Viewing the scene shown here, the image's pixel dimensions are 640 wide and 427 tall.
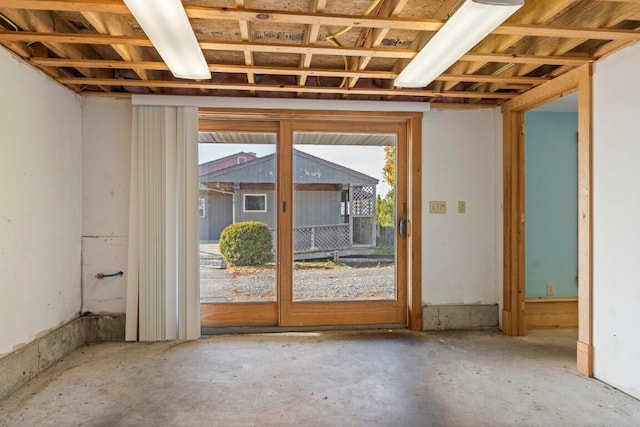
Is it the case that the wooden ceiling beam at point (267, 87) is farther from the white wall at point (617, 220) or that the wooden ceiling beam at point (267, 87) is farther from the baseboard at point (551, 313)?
the baseboard at point (551, 313)

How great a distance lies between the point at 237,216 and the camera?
150 inches

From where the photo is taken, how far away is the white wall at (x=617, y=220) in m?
2.49

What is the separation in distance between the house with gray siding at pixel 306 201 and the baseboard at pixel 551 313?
1.75 meters

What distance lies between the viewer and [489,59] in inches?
107

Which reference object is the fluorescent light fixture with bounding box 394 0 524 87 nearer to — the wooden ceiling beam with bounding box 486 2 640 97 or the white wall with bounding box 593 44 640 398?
the wooden ceiling beam with bounding box 486 2 640 97

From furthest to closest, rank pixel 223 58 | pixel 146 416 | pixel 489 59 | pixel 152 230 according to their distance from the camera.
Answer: pixel 152 230
pixel 223 58
pixel 489 59
pixel 146 416

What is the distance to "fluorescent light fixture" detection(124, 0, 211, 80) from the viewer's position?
6.15ft

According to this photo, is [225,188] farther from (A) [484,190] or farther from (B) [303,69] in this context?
(A) [484,190]

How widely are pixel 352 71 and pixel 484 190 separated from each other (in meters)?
1.92

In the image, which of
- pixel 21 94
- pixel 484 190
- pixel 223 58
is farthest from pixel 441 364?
pixel 21 94

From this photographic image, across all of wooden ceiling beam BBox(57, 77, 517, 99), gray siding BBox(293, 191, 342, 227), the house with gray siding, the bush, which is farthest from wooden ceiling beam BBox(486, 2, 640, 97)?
the bush

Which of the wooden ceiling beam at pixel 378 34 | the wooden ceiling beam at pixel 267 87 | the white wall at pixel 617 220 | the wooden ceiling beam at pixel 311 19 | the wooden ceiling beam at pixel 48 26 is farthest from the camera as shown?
the wooden ceiling beam at pixel 267 87

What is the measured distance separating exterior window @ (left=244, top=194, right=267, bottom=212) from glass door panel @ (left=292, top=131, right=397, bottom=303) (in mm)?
311

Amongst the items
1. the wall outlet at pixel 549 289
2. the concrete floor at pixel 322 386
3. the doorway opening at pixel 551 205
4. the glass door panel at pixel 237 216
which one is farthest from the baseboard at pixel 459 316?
the glass door panel at pixel 237 216
